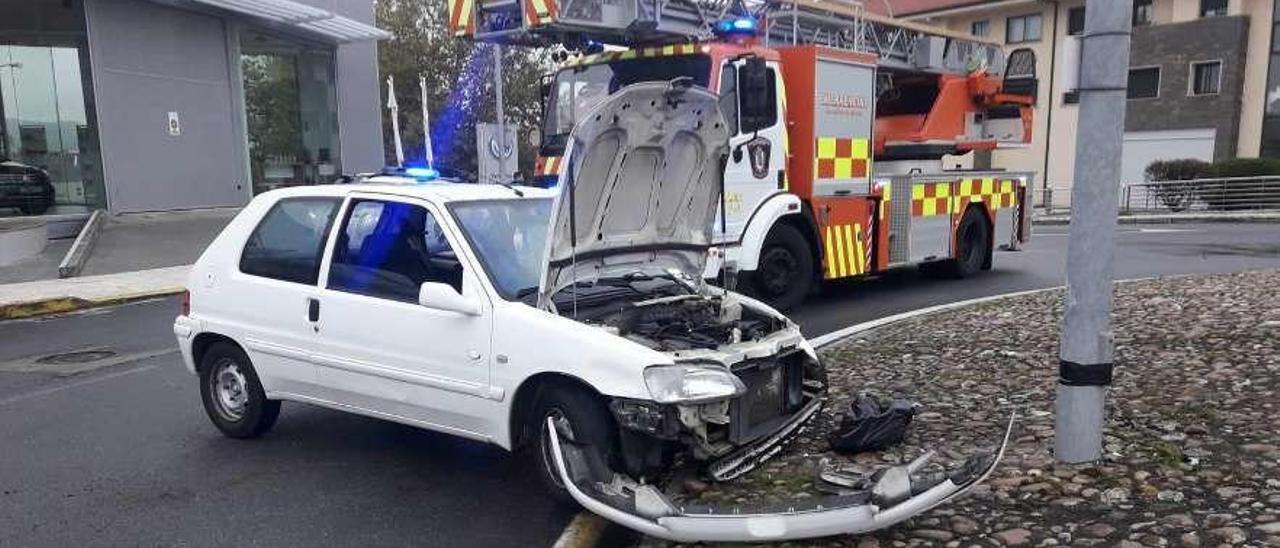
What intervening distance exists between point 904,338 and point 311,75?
18.9m

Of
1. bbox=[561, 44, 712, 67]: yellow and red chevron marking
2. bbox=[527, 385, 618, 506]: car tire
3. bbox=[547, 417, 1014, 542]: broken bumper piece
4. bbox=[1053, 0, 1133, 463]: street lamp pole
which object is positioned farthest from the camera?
bbox=[561, 44, 712, 67]: yellow and red chevron marking

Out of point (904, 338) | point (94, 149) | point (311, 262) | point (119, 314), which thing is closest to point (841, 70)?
point (904, 338)

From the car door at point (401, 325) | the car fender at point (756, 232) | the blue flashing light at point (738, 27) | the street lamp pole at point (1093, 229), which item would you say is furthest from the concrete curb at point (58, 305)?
the street lamp pole at point (1093, 229)

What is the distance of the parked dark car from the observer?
1703cm

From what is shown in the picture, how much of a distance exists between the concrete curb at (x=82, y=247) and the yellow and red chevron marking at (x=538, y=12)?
8471 mm

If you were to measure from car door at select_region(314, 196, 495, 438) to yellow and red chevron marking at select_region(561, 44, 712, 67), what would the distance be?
407 cm

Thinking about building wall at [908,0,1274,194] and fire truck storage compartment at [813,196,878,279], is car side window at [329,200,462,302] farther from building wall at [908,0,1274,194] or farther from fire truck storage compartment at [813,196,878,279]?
building wall at [908,0,1274,194]

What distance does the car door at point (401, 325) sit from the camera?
423cm

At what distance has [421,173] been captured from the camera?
523 cm

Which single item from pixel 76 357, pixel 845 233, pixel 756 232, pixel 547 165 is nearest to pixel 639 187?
pixel 756 232

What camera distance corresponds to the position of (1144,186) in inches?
1150

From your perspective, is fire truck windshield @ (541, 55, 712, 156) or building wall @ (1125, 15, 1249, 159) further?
building wall @ (1125, 15, 1249, 159)

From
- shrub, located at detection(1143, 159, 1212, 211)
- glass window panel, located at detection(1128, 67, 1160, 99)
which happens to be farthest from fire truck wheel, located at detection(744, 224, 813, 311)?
glass window panel, located at detection(1128, 67, 1160, 99)

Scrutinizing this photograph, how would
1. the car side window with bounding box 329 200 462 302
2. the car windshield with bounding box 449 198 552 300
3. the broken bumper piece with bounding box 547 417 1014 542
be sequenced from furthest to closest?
the car side window with bounding box 329 200 462 302 < the car windshield with bounding box 449 198 552 300 < the broken bumper piece with bounding box 547 417 1014 542
